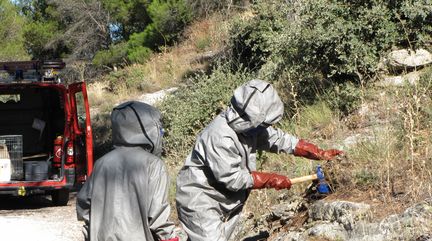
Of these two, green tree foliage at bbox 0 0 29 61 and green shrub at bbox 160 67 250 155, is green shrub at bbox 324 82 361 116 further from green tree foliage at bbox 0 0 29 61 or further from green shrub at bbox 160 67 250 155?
green tree foliage at bbox 0 0 29 61

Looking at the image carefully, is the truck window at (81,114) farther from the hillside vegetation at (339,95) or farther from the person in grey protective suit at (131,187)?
the person in grey protective suit at (131,187)

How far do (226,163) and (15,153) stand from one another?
645 cm

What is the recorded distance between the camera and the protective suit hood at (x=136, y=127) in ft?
14.5

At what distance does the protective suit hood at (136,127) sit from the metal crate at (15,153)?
7036 mm

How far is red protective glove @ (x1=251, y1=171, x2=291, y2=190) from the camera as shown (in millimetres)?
5723

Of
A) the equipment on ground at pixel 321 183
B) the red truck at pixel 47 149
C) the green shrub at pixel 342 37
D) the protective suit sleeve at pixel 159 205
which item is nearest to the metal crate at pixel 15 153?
the red truck at pixel 47 149

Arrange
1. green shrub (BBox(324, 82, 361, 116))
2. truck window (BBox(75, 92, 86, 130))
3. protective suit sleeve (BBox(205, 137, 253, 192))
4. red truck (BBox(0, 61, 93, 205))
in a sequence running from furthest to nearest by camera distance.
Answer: truck window (BBox(75, 92, 86, 130)) < red truck (BBox(0, 61, 93, 205)) < green shrub (BBox(324, 82, 361, 116)) < protective suit sleeve (BBox(205, 137, 253, 192))

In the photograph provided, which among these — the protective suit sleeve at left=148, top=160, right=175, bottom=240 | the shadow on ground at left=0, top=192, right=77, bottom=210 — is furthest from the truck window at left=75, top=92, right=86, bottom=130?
the protective suit sleeve at left=148, top=160, right=175, bottom=240

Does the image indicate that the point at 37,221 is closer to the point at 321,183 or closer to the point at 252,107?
the point at 321,183

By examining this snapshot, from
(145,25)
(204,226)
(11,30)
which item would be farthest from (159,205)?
(11,30)

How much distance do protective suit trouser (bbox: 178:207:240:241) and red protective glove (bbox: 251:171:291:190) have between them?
1.25 feet

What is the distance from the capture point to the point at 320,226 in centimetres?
623

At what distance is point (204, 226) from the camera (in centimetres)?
557

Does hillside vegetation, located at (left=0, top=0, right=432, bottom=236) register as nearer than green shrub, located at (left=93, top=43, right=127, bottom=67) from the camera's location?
Yes
